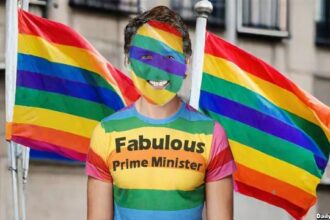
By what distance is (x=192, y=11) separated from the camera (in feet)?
25.9

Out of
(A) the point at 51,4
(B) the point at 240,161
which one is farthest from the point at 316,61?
(B) the point at 240,161

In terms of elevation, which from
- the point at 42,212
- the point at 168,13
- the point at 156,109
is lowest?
the point at 42,212

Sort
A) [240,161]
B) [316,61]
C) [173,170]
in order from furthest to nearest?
[316,61]
[240,161]
[173,170]

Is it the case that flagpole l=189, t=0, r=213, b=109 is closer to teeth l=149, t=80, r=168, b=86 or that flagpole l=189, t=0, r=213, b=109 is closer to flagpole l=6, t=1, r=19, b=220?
flagpole l=6, t=1, r=19, b=220

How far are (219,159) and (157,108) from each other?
25cm

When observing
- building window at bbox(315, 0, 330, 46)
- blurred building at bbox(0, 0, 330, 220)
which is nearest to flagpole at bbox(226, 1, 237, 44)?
blurred building at bbox(0, 0, 330, 220)

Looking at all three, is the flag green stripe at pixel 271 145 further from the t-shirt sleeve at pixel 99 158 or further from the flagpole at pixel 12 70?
the t-shirt sleeve at pixel 99 158

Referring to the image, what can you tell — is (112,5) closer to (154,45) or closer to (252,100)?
(252,100)

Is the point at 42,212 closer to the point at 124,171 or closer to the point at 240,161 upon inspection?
the point at 240,161

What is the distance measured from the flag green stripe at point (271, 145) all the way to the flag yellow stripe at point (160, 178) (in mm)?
2945

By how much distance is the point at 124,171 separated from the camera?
2844 millimetres

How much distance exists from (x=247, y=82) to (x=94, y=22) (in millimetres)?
1974

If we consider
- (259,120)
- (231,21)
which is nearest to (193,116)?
(259,120)

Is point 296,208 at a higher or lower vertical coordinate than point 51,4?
lower
